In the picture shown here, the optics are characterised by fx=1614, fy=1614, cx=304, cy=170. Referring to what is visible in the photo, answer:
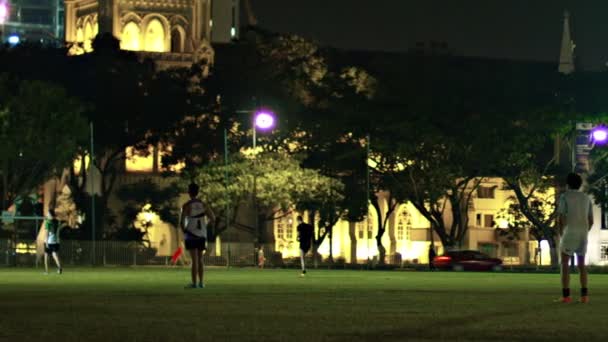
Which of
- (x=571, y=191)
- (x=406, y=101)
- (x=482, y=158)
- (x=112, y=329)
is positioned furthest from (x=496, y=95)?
(x=112, y=329)

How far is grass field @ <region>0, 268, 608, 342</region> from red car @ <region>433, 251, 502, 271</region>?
54.3 metres

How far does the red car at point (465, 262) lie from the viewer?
274 feet

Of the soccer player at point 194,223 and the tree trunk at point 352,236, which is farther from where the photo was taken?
→ the tree trunk at point 352,236

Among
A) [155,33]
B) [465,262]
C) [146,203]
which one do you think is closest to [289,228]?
[146,203]

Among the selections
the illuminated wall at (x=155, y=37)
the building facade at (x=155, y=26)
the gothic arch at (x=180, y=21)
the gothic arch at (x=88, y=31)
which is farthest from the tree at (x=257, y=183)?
the gothic arch at (x=180, y=21)

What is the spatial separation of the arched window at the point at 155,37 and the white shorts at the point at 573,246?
11152cm

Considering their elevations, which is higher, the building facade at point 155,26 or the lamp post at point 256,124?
the building facade at point 155,26

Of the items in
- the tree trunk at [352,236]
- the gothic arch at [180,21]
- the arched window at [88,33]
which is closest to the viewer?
the tree trunk at [352,236]

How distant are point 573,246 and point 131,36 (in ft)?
370

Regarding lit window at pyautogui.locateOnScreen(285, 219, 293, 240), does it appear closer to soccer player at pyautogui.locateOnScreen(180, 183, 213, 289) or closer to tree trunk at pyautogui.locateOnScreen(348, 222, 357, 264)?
tree trunk at pyautogui.locateOnScreen(348, 222, 357, 264)

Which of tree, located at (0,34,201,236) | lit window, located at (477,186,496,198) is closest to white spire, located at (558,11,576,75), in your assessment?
lit window, located at (477,186,496,198)

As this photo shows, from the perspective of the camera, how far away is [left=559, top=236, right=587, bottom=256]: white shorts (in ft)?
76.6

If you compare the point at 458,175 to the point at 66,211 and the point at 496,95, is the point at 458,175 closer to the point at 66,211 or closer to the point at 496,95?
the point at 496,95

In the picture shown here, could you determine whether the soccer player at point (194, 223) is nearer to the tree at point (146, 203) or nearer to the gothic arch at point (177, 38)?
the tree at point (146, 203)
